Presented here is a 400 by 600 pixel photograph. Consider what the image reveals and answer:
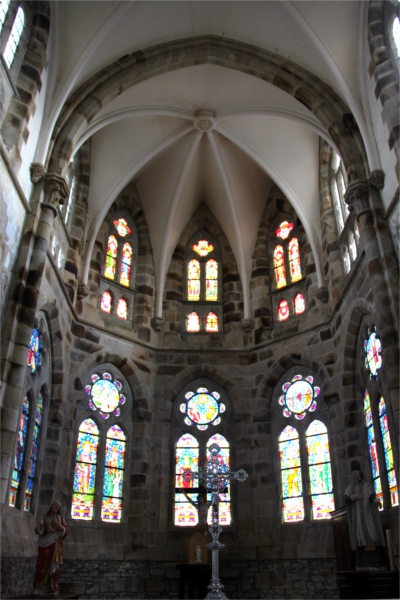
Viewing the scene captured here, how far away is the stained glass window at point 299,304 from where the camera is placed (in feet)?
51.2

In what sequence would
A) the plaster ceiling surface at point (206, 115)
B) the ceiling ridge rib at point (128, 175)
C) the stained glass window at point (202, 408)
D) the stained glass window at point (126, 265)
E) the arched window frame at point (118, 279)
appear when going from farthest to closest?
the stained glass window at point (126, 265), the arched window frame at point (118, 279), the ceiling ridge rib at point (128, 175), the stained glass window at point (202, 408), the plaster ceiling surface at point (206, 115)

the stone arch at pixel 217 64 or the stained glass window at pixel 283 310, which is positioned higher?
the stone arch at pixel 217 64

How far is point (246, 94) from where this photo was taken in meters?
15.0

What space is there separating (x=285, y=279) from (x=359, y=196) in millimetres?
5271

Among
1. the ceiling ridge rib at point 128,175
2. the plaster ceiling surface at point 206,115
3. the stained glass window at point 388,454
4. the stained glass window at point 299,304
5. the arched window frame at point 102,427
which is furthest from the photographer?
the stained glass window at point 299,304

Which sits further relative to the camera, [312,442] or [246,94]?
[246,94]

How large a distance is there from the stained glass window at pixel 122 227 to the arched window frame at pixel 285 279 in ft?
14.0

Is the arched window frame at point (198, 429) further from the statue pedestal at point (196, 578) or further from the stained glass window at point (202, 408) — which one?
the statue pedestal at point (196, 578)

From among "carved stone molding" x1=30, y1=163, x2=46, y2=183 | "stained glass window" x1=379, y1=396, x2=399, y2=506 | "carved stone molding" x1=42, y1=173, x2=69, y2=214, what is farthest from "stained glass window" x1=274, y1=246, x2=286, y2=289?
"carved stone molding" x1=30, y1=163, x2=46, y2=183

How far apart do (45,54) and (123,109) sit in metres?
2.72

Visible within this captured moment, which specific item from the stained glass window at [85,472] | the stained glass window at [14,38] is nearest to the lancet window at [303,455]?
the stained glass window at [85,472]

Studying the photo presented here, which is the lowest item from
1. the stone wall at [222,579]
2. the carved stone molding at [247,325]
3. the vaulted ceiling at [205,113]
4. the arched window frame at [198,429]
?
the stone wall at [222,579]

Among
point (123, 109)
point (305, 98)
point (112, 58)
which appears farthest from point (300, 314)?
point (112, 58)

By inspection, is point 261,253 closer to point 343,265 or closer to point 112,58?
point 343,265
